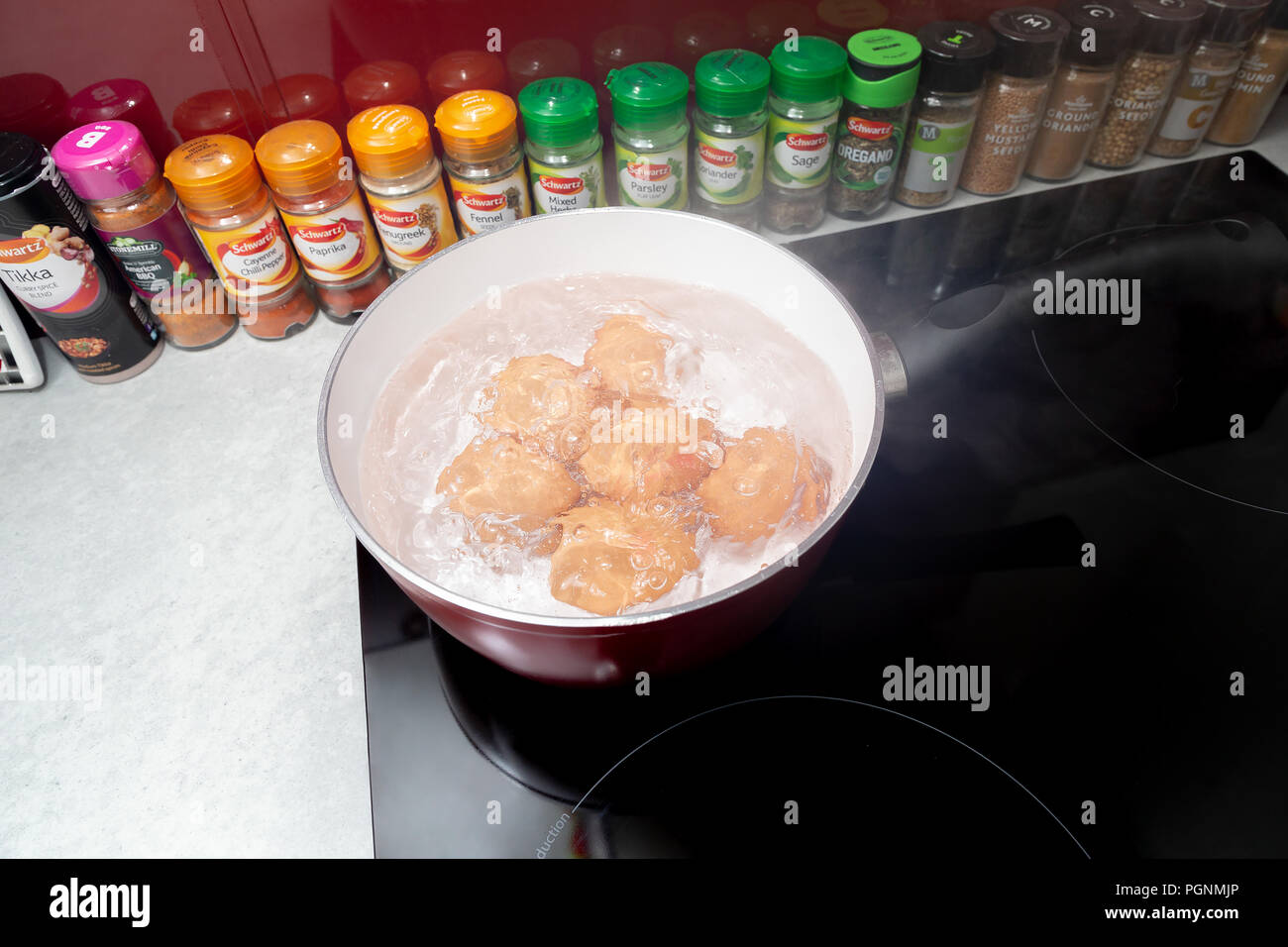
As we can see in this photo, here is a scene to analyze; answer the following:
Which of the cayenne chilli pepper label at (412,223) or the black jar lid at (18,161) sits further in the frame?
the cayenne chilli pepper label at (412,223)

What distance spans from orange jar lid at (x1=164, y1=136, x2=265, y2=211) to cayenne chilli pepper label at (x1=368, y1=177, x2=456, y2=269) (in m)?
0.12

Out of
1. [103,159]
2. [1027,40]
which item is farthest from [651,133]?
[103,159]

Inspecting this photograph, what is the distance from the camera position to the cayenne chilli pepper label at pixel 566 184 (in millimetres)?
870

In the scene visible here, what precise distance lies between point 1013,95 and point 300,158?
0.80 meters

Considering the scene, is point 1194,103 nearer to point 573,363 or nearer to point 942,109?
point 942,109

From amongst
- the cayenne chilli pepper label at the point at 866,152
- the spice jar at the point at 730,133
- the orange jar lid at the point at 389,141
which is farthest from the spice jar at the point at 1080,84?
the orange jar lid at the point at 389,141

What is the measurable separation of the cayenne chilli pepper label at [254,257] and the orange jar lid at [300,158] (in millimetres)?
55

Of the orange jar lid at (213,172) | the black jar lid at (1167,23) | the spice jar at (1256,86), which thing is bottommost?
the spice jar at (1256,86)

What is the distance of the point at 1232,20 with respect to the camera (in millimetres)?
922

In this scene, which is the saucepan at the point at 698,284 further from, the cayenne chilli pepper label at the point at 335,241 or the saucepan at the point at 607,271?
the cayenne chilli pepper label at the point at 335,241

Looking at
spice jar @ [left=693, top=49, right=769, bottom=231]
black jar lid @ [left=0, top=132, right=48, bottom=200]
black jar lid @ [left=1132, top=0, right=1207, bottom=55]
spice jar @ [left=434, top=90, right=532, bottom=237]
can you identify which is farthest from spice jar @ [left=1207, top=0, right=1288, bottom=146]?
black jar lid @ [left=0, top=132, right=48, bottom=200]

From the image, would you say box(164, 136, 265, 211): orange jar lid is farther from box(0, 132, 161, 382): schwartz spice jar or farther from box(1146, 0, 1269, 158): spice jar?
box(1146, 0, 1269, 158): spice jar
